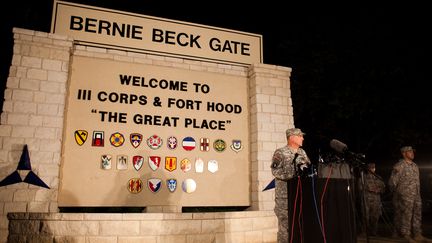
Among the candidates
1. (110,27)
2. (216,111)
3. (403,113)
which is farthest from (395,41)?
(110,27)

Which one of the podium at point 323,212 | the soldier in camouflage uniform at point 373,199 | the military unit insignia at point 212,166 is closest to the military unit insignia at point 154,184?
the military unit insignia at point 212,166

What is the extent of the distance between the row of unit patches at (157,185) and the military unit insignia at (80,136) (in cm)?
108

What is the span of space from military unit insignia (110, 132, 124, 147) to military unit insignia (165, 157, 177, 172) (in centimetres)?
89

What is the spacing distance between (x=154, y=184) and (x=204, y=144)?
4.14 ft

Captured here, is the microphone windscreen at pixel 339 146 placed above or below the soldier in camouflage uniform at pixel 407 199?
above

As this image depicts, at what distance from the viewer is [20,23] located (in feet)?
38.1

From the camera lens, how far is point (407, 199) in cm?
705

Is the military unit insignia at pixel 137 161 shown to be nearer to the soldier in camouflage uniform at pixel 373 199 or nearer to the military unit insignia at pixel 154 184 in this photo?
the military unit insignia at pixel 154 184

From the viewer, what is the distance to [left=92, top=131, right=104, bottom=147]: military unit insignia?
630 cm

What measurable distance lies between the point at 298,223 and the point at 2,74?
14.4 metres

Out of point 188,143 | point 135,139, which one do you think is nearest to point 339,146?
point 188,143

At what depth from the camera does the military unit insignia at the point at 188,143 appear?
6887mm

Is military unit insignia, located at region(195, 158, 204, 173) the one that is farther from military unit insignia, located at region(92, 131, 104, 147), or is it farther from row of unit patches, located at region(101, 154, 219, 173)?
military unit insignia, located at region(92, 131, 104, 147)

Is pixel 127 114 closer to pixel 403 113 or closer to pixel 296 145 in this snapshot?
pixel 296 145
